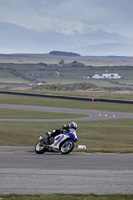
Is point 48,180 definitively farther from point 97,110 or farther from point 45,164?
point 97,110

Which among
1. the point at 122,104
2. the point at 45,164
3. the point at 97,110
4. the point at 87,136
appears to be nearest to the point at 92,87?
the point at 122,104

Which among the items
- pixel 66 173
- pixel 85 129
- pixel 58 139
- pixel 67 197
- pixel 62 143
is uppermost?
pixel 58 139

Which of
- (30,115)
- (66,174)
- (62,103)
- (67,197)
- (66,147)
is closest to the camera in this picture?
(67,197)

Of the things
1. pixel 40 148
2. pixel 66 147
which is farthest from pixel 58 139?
pixel 40 148

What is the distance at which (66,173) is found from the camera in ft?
59.0

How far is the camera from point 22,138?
39.1 m

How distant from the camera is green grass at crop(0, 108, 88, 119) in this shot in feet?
221

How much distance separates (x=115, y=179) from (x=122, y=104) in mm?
73762

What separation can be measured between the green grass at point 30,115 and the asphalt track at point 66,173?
43.5 m

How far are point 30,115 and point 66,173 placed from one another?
52.5 meters

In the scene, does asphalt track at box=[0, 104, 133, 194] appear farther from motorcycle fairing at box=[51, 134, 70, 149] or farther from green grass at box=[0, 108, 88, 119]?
green grass at box=[0, 108, 88, 119]

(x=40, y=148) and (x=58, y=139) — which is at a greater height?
(x=58, y=139)

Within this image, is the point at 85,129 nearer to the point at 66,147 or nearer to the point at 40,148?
the point at 40,148

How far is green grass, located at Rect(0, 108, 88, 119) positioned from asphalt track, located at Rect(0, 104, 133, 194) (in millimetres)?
43512
